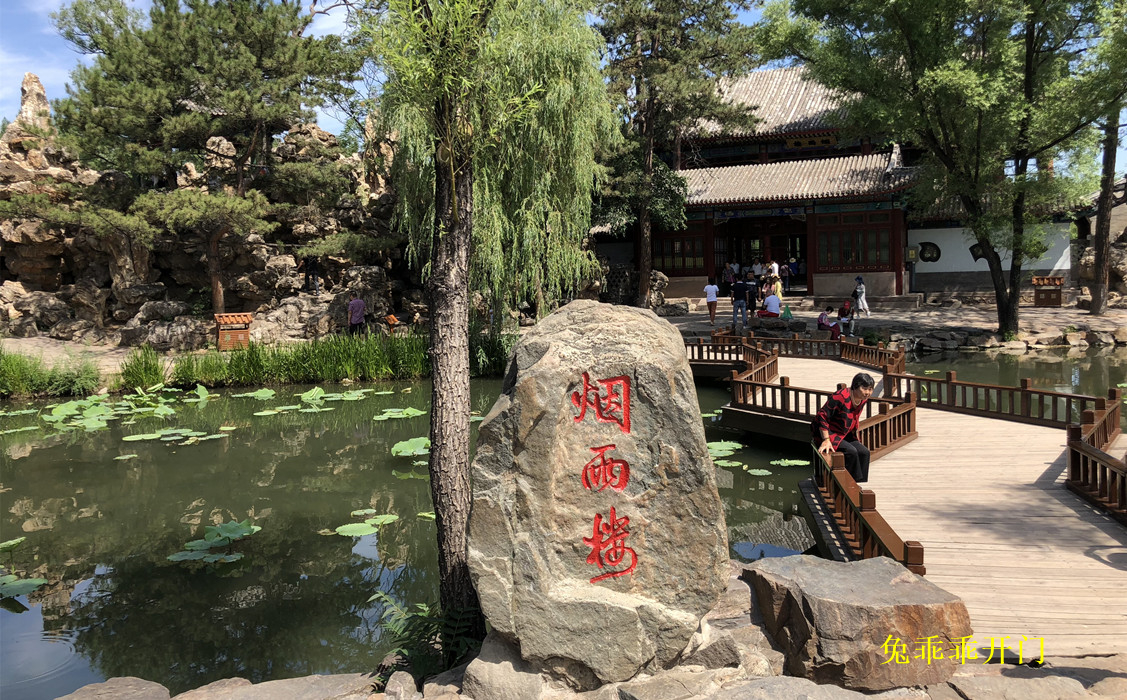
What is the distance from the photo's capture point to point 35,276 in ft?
59.4

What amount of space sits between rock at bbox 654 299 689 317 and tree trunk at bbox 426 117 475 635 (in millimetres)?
16887

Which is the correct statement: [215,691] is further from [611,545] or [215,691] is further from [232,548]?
[232,548]

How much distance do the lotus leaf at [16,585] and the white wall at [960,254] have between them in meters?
21.1

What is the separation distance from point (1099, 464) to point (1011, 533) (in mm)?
1138

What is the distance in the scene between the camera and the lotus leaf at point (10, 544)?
20.4ft

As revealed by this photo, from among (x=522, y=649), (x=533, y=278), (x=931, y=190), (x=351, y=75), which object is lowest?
(x=522, y=649)

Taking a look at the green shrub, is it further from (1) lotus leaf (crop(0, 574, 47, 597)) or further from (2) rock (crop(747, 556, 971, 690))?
(2) rock (crop(747, 556, 971, 690))

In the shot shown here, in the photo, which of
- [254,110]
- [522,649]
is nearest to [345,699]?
[522,649]

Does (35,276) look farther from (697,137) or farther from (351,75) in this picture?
(697,137)

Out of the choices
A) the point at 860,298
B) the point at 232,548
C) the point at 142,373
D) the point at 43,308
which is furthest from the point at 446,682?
the point at 43,308

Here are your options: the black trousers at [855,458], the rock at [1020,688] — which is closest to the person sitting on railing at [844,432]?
the black trousers at [855,458]

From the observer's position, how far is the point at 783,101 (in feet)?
76.7

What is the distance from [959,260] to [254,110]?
713 inches

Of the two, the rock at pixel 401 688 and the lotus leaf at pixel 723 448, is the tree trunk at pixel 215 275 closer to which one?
the lotus leaf at pixel 723 448
